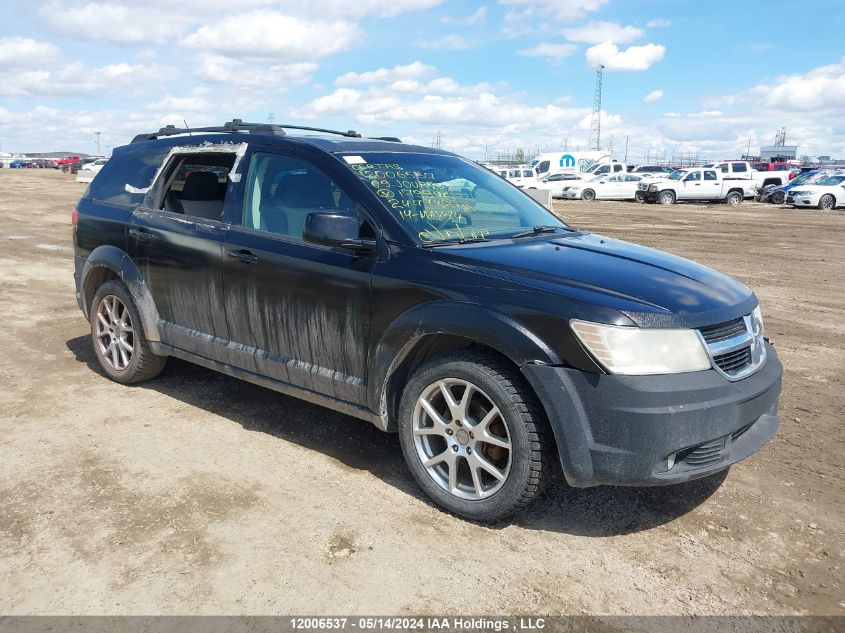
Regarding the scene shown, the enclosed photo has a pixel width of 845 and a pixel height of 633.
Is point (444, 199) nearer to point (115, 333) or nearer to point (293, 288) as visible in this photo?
point (293, 288)

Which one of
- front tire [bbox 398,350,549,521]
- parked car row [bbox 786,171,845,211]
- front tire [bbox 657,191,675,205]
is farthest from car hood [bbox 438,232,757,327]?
front tire [bbox 657,191,675,205]

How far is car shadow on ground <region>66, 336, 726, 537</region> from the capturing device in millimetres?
3670

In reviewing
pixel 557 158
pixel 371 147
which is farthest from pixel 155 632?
pixel 557 158

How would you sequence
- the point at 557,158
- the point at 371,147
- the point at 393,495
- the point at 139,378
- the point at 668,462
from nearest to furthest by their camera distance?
the point at 668,462
the point at 393,495
the point at 371,147
the point at 139,378
the point at 557,158

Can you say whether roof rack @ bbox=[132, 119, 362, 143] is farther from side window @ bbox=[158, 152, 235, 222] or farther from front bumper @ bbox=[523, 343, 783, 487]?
front bumper @ bbox=[523, 343, 783, 487]

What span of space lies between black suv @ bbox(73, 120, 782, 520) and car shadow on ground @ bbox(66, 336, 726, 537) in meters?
0.36

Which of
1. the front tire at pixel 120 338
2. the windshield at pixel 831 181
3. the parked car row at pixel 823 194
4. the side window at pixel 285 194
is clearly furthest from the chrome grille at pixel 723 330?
the windshield at pixel 831 181

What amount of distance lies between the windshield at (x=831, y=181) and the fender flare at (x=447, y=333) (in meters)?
32.1

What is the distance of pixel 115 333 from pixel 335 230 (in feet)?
8.60

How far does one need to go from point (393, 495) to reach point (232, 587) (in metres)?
1.07

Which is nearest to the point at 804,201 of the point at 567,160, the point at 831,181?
the point at 831,181

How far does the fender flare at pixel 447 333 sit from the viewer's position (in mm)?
3275

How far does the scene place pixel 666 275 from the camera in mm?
3680

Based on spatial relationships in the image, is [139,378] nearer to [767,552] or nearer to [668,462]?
[668,462]
